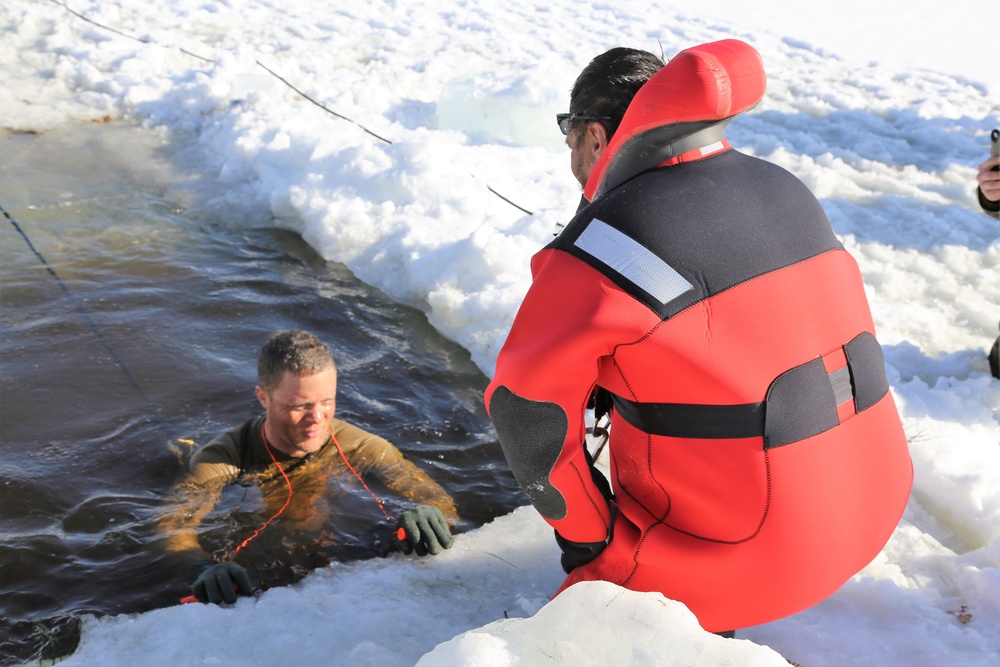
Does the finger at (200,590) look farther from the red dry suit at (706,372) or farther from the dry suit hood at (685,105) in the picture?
the dry suit hood at (685,105)

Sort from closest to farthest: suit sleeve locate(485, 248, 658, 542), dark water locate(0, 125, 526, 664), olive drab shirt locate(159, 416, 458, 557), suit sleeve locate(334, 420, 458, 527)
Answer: suit sleeve locate(485, 248, 658, 542) < dark water locate(0, 125, 526, 664) < olive drab shirt locate(159, 416, 458, 557) < suit sleeve locate(334, 420, 458, 527)

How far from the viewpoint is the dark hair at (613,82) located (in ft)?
7.28

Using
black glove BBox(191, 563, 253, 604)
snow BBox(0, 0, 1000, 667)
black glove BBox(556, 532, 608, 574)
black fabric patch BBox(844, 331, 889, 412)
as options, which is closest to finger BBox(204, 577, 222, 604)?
black glove BBox(191, 563, 253, 604)

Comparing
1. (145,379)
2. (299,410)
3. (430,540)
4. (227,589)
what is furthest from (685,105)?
(145,379)

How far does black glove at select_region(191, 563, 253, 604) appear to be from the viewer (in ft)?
9.37

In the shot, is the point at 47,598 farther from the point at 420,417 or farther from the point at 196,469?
the point at 420,417

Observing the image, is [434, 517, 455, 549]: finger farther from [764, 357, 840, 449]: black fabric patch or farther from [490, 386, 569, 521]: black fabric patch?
[764, 357, 840, 449]: black fabric patch

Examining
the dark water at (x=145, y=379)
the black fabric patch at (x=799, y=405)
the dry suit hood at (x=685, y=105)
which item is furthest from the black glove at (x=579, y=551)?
the dark water at (x=145, y=379)

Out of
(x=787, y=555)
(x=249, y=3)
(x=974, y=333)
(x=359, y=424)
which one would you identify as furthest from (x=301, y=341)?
(x=249, y=3)

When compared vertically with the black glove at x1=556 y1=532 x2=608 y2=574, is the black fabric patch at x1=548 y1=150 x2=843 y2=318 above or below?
above

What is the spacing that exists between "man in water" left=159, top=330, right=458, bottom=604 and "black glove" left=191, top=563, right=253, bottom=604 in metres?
0.41

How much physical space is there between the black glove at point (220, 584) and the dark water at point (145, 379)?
1.04ft

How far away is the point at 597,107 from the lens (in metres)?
2.26

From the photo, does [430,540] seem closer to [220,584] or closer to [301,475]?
[220,584]
